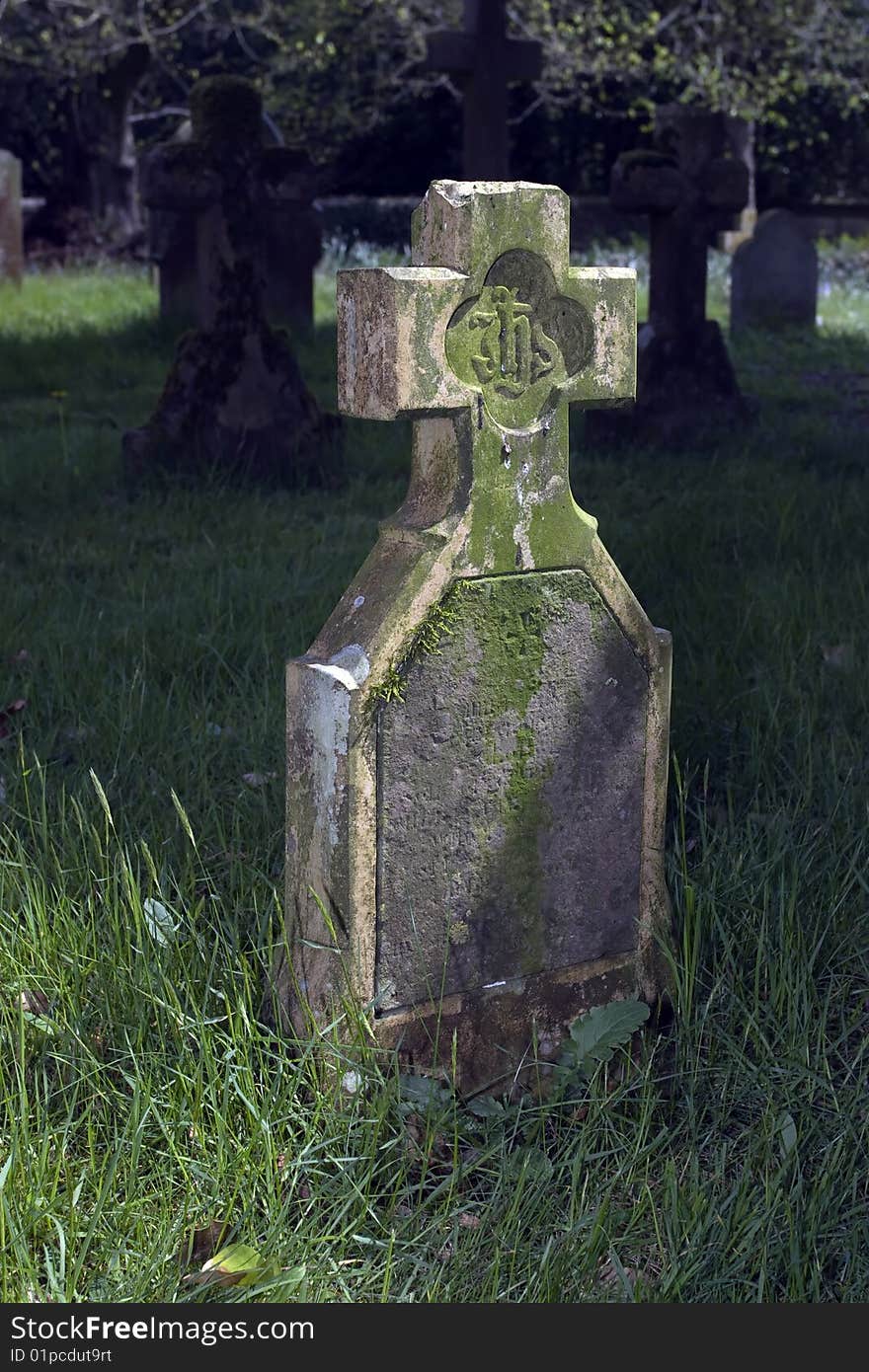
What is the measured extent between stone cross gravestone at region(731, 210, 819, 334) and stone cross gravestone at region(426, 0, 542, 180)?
397 cm

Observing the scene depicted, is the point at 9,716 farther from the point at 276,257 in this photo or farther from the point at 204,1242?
the point at 276,257

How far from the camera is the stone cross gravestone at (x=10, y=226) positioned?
14641 mm

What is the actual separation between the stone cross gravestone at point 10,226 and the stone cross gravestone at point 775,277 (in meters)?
6.68

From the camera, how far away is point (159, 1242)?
2.17m

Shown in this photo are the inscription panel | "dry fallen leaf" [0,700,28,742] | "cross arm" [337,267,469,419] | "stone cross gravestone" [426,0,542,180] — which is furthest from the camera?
"stone cross gravestone" [426,0,542,180]

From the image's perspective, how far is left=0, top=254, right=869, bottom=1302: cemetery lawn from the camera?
2.25 m

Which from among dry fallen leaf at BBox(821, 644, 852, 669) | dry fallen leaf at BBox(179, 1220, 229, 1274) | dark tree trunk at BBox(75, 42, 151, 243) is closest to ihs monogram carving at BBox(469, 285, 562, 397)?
dry fallen leaf at BBox(179, 1220, 229, 1274)

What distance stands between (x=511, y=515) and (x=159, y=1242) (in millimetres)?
1260

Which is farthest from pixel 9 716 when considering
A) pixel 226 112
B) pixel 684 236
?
pixel 684 236

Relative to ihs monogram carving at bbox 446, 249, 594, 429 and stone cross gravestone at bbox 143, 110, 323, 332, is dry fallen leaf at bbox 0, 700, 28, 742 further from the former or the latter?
stone cross gravestone at bbox 143, 110, 323, 332

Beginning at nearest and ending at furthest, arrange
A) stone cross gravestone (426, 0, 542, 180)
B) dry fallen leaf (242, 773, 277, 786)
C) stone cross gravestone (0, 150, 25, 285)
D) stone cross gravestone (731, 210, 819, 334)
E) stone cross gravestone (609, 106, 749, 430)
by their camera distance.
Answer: dry fallen leaf (242, 773, 277, 786)
stone cross gravestone (609, 106, 749, 430)
stone cross gravestone (426, 0, 542, 180)
stone cross gravestone (731, 210, 819, 334)
stone cross gravestone (0, 150, 25, 285)

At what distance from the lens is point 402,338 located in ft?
8.05

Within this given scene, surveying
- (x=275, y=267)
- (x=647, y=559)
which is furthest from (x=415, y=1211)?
(x=275, y=267)

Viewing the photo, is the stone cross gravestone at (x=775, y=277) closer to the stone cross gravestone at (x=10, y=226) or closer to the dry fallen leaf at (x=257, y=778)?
the stone cross gravestone at (x=10, y=226)
